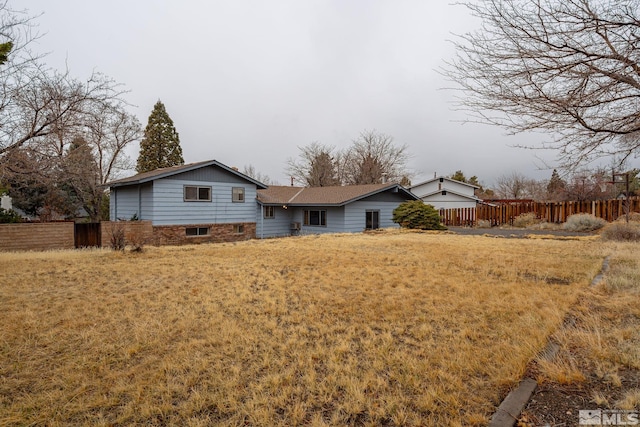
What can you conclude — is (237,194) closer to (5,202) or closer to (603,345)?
(5,202)

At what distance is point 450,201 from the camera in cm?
3341

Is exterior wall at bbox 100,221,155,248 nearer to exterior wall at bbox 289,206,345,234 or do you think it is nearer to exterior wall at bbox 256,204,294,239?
exterior wall at bbox 256,204,294,239

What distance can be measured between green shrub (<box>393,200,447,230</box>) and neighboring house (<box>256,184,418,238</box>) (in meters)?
2.11

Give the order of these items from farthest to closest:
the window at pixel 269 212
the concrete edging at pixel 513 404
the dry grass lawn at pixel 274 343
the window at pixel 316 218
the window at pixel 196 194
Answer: the window at pixel 269 212 → the window at pixel 316 218 → the window at pixel 196 194 → the dry grass lawn at pixel 274 343 → the concrete edging at pixel 513 404

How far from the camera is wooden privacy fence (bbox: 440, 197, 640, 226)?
19859 millimetres

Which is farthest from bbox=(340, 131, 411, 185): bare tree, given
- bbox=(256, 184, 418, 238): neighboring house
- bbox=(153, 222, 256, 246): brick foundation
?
bbox=(153, 222, 256, 246): brick foundation

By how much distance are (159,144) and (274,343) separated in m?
31.8

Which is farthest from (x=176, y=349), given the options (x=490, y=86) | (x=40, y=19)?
(x=40, y=19)

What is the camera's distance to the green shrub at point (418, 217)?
1984 centimetres

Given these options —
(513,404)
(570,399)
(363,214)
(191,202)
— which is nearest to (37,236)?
(191,202)

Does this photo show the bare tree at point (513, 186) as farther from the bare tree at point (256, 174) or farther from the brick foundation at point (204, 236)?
the brick foundation at point (204, 236)

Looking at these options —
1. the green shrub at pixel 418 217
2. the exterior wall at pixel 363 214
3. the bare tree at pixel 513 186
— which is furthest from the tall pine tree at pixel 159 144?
the bare tree at pixel 513 186

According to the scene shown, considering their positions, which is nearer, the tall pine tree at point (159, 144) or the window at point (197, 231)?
the window at point (197, 231)

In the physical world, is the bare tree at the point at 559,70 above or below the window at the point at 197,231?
above
